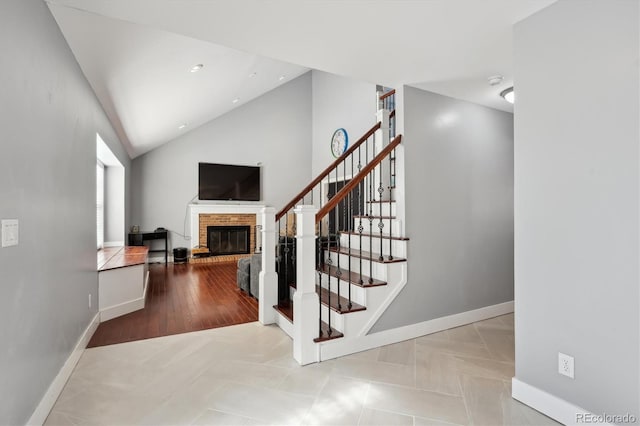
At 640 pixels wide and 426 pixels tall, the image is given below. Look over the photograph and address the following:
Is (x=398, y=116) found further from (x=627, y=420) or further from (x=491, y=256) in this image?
(x=627, y=420)

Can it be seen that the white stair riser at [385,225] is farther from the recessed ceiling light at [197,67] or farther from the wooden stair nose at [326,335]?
the recessed ceiling light at [197,67]

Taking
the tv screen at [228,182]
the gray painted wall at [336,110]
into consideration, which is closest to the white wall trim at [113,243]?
the tv screen at [228,182]

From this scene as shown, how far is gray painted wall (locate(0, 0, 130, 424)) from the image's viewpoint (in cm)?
136

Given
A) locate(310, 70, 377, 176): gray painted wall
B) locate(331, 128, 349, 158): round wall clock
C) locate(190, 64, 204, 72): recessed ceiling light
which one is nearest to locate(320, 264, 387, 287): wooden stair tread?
locate(190, 64, 204, 72): recessed ceiling light

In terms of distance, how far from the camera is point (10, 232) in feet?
4.48

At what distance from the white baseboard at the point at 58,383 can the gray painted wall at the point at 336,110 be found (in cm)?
533

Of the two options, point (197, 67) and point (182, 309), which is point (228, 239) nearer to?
point (182, 309)

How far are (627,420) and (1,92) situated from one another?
311cm

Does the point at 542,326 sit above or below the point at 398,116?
below

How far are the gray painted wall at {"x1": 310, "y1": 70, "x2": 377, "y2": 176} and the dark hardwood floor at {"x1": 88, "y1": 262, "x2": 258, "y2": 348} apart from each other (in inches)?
149

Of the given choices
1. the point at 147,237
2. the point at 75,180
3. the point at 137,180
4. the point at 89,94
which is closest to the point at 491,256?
the point at 75,180

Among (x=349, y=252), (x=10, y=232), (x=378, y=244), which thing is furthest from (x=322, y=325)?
(x=10, y=232)

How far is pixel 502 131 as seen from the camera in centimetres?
345

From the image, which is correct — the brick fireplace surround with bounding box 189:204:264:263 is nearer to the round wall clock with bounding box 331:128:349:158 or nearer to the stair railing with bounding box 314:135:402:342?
the round wall clock with bounding box 331:128:349:158
